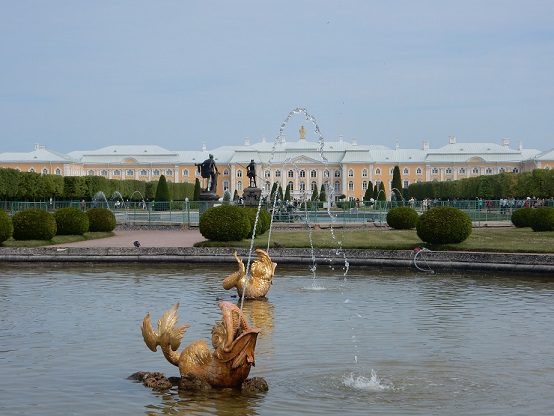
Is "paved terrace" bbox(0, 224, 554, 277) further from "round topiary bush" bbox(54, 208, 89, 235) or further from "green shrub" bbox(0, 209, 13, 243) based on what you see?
"round topiary bush" bbox(54, 208, 89, 235)

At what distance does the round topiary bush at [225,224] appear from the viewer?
18.4 metres

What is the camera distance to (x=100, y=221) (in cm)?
2328

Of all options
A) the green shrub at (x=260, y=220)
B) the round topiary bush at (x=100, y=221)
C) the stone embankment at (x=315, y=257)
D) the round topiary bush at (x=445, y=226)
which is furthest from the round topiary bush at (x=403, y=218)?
the stone embankment at (x=315, y=257)

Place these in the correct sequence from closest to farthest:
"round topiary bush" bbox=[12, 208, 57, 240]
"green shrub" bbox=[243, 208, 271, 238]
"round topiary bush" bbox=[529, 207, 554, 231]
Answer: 1. "round topiary bush" bbox=[12, 208, 57, 240]
2. "green shrub" bbox=[243, 208, 271, 238]
3. "round topiary bush" bbox=[529, 207, 554, 231]

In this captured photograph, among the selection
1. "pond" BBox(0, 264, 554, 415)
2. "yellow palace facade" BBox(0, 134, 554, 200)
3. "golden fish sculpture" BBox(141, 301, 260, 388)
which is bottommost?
"pond" BBox(0, 264, 554, 415)

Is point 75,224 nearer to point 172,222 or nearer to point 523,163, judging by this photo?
point 172,222

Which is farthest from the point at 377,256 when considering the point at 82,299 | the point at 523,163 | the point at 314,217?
the point at 523,163

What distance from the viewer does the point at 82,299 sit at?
36.9 ft

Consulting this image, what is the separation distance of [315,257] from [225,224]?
299 centimetres

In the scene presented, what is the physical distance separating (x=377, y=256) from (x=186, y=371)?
938cm

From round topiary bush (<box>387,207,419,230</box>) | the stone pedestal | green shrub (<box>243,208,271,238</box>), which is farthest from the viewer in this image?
the stone pedestal

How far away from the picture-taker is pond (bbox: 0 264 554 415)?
21.0 feet

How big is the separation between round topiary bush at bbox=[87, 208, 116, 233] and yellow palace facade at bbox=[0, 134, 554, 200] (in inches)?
2751

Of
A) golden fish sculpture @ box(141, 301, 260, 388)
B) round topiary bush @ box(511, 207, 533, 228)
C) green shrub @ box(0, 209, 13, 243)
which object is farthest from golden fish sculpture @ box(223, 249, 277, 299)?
round topiary bush @ box(511, 207, 533, 228)
